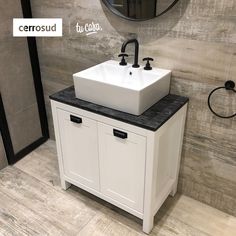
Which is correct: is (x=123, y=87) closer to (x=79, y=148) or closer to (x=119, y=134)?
(x=119, y=134)

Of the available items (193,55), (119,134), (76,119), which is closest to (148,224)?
(119,134)

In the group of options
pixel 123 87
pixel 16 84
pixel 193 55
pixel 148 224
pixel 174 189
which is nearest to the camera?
pixel 123 87

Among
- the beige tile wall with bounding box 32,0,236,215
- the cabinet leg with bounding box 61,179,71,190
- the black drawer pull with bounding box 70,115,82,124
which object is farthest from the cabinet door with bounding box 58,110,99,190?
the beige tile wall with bounding box 32,0,236,215

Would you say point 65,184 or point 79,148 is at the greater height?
point 79,148

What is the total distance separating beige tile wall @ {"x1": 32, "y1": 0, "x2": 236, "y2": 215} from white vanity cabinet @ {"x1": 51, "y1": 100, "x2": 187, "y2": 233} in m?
0.14

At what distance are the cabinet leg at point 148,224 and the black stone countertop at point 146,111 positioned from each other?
0.65m

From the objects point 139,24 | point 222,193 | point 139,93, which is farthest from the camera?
point 222,193

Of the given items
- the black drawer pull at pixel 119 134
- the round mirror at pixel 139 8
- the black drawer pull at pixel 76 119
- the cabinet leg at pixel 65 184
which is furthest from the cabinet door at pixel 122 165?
the round mirror at pixel 139 8

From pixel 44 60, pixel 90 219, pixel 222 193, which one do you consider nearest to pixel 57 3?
pixel 44 60

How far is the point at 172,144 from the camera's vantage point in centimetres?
170

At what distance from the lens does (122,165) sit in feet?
5.18

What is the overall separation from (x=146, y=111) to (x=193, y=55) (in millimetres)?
430

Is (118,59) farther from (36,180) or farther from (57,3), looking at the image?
(36,180)

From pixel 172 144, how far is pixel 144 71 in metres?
0.50
